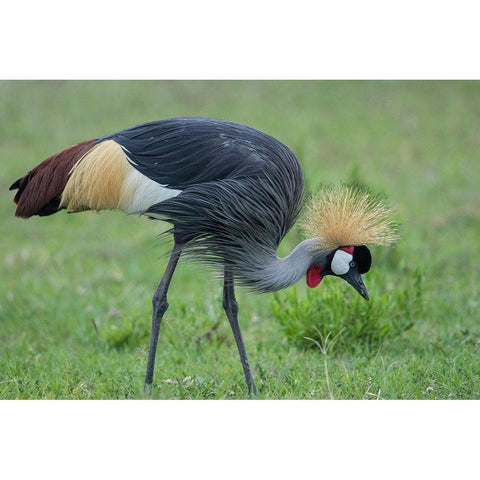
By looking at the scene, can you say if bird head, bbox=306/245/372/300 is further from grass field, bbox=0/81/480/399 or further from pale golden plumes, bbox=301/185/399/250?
grass field, bbox=0/81/480/399

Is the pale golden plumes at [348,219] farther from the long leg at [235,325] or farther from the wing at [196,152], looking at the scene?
the long leg at [235,325]

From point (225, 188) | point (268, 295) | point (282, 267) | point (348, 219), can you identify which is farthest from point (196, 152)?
point (268, 295)

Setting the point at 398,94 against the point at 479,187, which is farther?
the point at 398,94

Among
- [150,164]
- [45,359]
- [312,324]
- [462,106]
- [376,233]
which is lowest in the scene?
[45,359]

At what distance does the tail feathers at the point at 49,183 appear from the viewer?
3842mm

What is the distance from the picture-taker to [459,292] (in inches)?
219

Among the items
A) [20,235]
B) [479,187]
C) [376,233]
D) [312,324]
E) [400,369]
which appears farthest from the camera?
[479,187]

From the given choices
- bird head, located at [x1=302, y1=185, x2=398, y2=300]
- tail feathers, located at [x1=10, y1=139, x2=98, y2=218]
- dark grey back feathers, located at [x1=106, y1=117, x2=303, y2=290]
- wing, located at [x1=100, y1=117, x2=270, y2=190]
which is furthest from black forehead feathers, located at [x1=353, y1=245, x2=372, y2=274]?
tail feathers, located at [x1=10, y1=139, x2=98, y2=218]

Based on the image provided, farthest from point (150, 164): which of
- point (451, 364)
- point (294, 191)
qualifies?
point (451, 364)

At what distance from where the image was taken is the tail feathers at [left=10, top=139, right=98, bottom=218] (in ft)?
12.6

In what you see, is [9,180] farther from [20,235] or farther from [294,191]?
[294,191]

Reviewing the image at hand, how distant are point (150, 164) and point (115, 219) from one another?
164 inches

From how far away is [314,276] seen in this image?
12.5 ft

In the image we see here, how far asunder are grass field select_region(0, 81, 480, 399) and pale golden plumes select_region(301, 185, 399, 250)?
64cm
